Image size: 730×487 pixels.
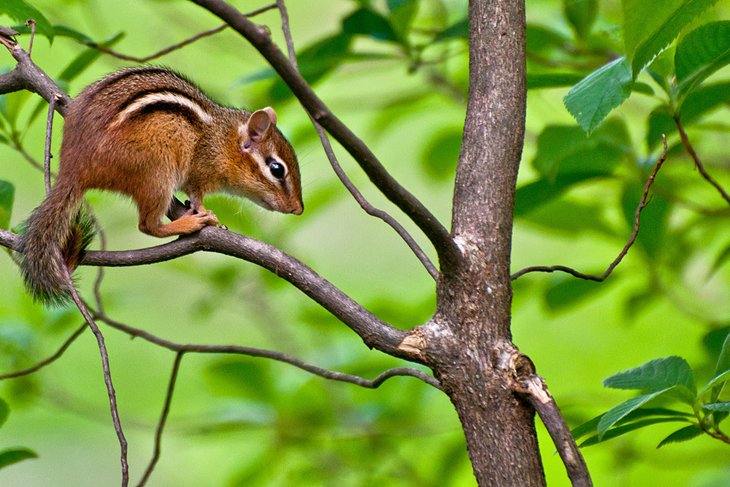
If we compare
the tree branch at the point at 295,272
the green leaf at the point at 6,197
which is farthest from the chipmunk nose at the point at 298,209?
the tree branch at the point at 295,272

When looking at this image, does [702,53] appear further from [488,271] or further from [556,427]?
[556,427]

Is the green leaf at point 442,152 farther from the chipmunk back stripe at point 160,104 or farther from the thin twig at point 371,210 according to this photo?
the thin twig at point 371,210

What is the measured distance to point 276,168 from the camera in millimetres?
2375

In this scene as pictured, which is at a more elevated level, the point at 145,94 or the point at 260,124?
the point at 260,124

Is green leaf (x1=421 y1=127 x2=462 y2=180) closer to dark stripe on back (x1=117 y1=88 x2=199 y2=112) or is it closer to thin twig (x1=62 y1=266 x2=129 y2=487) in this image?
dark stripe on back (x1=117 y1=88 x2=199 y2=112)

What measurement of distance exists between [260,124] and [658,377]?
1.41m

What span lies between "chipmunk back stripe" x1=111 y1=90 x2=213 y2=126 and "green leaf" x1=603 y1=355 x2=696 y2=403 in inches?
42.1

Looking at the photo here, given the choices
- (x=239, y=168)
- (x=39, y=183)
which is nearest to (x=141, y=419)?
(x=39, y=183)

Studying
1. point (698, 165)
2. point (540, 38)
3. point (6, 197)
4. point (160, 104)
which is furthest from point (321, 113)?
point (540, 38)

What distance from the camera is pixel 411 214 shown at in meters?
1.00

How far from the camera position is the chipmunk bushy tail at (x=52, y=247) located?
1376 millimetres

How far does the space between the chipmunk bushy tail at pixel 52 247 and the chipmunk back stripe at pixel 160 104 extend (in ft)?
0.90

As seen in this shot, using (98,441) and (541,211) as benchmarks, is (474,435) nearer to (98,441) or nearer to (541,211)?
(541,211)

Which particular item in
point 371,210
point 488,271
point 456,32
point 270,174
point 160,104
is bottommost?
point 488,271
